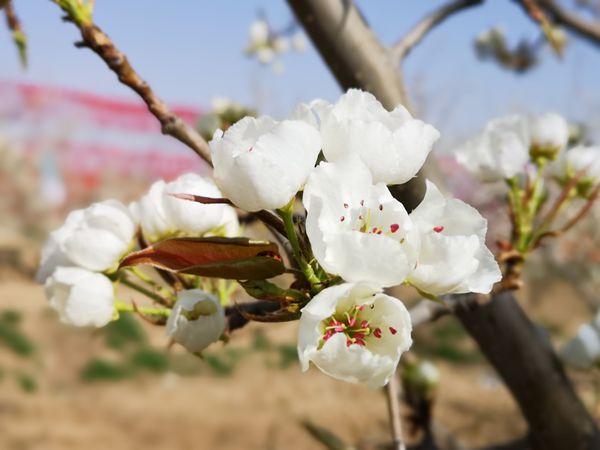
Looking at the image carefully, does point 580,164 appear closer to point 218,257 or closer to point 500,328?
point 500,328

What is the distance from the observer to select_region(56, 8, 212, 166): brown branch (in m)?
0.55

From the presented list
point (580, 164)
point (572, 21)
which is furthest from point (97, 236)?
point (572, 21)

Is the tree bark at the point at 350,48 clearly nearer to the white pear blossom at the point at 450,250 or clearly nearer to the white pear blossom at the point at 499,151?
the white pear blossom at the point at 499,151

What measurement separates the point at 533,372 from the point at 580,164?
0.27m

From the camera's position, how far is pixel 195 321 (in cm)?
48

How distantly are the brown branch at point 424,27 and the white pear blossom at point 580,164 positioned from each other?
9.6 inches

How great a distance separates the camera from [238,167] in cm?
37

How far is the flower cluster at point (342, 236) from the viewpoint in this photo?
359 millimetres

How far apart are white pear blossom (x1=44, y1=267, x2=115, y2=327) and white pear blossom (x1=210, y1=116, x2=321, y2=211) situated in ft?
0.70

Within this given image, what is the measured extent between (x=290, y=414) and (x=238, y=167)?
339cm

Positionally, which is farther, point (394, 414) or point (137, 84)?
point (394, 414)

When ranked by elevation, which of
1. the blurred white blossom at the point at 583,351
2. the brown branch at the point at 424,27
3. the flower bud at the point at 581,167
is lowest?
the blurred white blossom at the point at 583,351

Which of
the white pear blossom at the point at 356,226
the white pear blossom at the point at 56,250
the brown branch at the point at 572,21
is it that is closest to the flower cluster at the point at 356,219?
the white pear blossom at the point at 356,226

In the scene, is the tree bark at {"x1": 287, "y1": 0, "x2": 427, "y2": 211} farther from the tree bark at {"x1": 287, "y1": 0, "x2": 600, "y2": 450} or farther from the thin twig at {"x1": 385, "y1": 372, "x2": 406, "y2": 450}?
the thin twig at {"x1": 385, "y1": 372, "x2": 406, "y2": 450}
